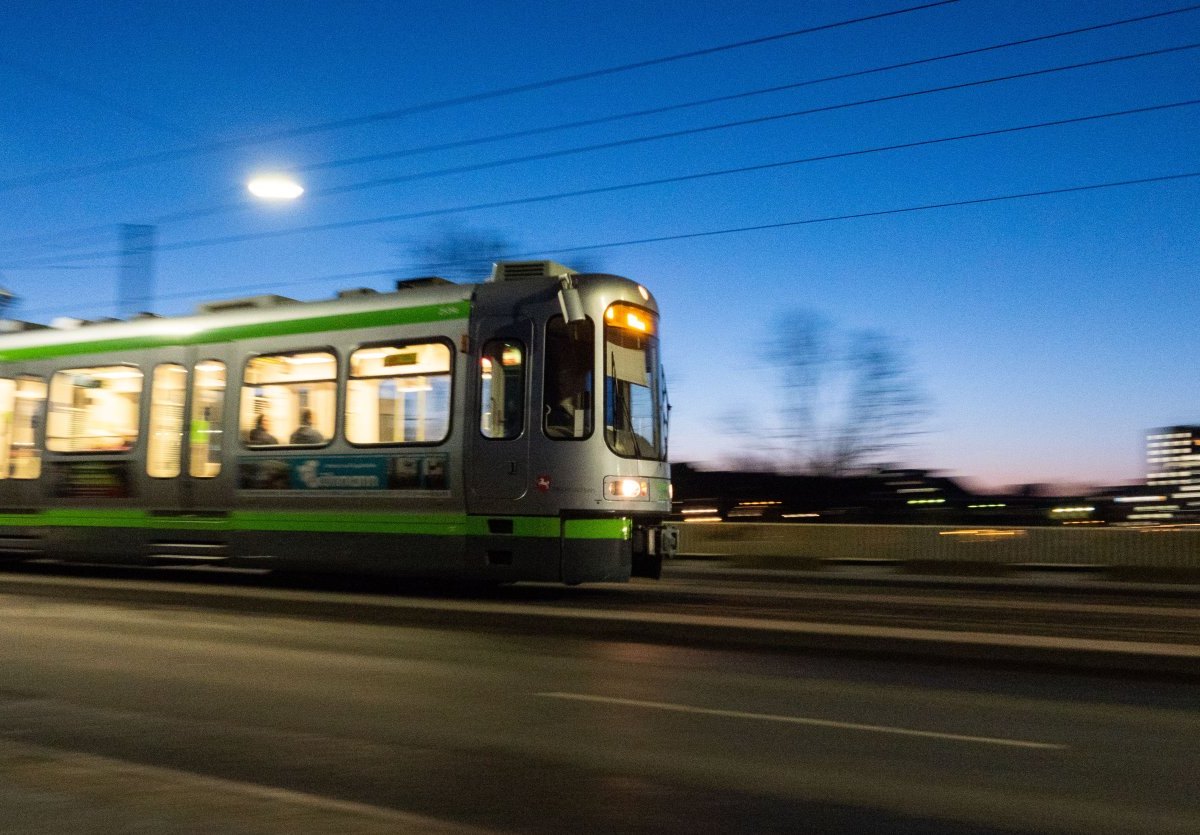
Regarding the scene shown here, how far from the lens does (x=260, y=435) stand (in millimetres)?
13328

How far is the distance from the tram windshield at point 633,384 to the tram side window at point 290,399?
3.40 meters

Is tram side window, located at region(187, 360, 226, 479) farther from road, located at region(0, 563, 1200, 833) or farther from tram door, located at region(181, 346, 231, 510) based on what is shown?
road, located at region(0, 563, 1200, 833)

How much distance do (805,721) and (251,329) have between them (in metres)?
9.86

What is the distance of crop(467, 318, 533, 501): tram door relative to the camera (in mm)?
11672

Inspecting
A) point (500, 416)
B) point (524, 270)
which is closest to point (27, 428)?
point (500, 416)

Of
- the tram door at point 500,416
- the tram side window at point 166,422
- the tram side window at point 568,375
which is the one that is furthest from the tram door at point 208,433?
the tram side window at point 568,375

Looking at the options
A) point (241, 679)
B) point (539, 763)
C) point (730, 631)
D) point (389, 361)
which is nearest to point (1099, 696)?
point (730, 631)

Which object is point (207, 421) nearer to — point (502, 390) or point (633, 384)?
point (502, 390)

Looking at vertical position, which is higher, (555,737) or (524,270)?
(524,270)

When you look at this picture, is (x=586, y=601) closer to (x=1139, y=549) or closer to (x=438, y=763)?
(x=438, y=763)

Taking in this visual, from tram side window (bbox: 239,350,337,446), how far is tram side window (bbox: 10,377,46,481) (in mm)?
4061

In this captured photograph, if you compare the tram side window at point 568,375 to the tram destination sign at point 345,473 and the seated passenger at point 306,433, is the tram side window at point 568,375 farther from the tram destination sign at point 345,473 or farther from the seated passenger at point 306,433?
the seated passenger at point 306,433

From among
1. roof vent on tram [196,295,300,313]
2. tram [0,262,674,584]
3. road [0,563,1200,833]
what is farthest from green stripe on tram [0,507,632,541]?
roof vent on tram [196,295,300,313]

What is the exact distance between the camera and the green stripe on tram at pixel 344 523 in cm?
1144
